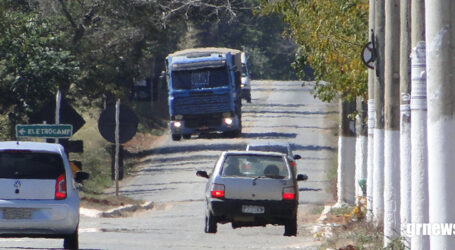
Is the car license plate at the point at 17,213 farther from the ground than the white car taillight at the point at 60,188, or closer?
closer

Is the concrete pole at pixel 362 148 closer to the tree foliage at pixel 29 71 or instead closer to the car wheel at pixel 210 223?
the car wheel at pixel 210 223

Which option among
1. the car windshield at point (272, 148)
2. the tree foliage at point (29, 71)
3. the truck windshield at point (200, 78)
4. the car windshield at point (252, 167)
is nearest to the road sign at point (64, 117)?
the car windshield at point (252, 167)

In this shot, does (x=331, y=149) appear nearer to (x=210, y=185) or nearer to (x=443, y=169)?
(x=210, y=185)

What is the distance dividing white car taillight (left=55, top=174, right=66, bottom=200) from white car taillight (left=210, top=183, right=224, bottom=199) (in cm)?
441

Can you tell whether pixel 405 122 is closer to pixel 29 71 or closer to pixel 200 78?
pixel 29 71

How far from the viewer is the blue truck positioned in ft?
127

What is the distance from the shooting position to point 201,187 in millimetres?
34062

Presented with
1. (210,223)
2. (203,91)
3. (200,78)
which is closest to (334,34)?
(210,223)

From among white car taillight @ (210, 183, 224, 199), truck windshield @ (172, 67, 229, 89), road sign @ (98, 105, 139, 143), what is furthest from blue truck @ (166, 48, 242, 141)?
white car taillight @ (210, 183, 224, 199)

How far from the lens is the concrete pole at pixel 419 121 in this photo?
10594 millimetres

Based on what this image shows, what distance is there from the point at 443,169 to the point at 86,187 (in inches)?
1006

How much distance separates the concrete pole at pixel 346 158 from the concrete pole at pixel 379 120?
8947mm

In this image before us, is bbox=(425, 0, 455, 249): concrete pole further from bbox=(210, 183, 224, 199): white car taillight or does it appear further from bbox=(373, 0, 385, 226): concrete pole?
bbox=(210, 183, 224, 199): white car taillight

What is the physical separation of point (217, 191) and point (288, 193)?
1252 millimetres
